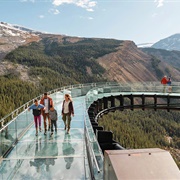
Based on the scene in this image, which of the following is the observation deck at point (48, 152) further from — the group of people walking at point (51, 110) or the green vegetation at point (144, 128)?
the green vegetation at point (144, 128)

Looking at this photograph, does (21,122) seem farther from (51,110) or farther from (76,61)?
(76,61)

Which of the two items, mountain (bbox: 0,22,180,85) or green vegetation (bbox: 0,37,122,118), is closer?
green vegetation (bbox: 0,37,122,118)

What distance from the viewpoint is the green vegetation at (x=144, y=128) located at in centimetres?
8925

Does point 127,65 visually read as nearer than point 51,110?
No

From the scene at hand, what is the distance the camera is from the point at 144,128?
116000mm

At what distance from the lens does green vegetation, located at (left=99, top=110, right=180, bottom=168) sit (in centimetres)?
8925

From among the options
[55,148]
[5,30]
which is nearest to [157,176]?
[55,148]

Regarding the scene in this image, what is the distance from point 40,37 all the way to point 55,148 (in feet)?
609

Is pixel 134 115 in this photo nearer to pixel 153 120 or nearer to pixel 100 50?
pixel 153 120

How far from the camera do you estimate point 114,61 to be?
142 metres

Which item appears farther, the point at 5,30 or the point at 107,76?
the point at 5,30

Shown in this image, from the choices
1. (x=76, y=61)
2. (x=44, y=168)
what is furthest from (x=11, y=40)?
(x=44, y=168)

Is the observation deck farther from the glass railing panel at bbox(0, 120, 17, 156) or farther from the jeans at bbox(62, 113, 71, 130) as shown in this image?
the jeans at bbox(62, 113, 71, 130)

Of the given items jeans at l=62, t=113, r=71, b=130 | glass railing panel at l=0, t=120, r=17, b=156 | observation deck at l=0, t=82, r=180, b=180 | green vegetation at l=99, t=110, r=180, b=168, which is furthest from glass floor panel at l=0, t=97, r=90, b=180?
green vegetation at l=99, t=110, r=180, b=168
